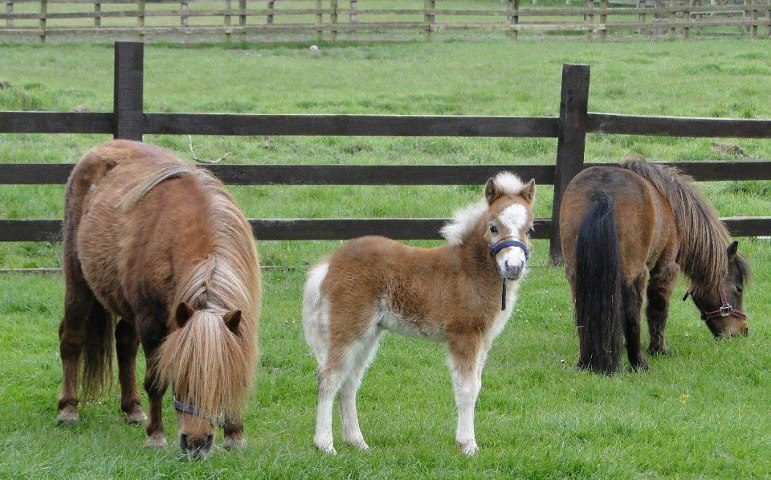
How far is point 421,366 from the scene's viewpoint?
708cm

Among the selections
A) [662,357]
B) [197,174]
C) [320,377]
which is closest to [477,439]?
[320,377]

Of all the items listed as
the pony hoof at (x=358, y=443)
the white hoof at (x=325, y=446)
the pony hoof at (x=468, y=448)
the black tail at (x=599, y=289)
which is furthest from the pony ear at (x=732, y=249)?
the white hoof at (x=325, y=446)

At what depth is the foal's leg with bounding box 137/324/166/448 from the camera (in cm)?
507

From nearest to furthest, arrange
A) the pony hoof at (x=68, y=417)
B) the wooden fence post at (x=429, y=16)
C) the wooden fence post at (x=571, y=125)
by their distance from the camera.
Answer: the pony hoof at (x=68, y=417), the wooden fence post at (x=571, y=125), the wooden fence post at (x=429, y=16)

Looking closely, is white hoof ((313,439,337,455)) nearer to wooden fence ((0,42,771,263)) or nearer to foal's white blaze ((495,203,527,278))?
Answer: foal's white blaze ((495,203,527,278))

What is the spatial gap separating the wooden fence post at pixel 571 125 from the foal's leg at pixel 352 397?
4.80m

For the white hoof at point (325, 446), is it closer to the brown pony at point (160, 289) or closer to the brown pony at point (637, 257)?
the brown pony at point (160, 289)

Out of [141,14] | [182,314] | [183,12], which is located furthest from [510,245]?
[183,12]

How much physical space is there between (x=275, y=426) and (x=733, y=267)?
4328 millimetres

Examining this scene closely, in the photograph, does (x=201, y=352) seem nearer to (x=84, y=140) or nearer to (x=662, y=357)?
(x=662, y=357)

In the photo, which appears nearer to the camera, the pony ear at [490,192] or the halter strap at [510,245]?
the halter strap at [510,245]

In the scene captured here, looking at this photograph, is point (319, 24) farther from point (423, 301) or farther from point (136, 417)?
point (423, 301)

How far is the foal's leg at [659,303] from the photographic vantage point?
301 inches

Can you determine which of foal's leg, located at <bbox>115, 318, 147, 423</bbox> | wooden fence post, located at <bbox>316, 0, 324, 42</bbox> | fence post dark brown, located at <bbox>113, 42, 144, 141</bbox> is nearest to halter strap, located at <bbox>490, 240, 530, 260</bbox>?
foal's leg, located at <bbox>115, 318, 147, 423</bbox>
